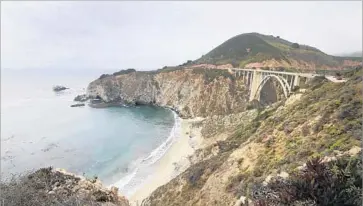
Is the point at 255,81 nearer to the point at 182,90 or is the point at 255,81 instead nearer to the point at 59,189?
the point at 182,90

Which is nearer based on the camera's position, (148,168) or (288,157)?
(288,157)

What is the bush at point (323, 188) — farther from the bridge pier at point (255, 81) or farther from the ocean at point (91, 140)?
the bridge pier at point (255, 81)

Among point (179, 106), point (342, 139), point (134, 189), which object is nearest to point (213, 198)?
point (342, 139)

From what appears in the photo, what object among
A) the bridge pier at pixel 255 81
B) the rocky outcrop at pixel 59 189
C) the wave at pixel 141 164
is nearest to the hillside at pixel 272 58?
the bridge pier at pixel 255 81

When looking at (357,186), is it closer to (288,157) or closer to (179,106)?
(288,157)

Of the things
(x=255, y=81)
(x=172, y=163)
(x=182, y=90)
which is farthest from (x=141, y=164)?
(x=182, y=90)

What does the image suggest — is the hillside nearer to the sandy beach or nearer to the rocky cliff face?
the rocky cliff face
